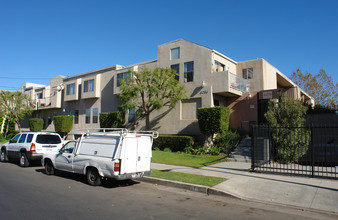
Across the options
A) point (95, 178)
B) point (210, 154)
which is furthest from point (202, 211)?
point (210, 154)

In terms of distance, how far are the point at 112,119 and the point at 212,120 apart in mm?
11291

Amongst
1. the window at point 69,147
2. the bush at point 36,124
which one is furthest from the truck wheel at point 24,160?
the bush at point 36,124

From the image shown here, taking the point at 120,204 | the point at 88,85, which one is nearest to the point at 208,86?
the point at 120,204

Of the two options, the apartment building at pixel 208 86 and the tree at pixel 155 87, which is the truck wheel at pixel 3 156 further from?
the apartment building at pixel 208 86

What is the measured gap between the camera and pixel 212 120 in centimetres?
1841

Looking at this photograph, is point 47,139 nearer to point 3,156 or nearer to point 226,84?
point 3,156

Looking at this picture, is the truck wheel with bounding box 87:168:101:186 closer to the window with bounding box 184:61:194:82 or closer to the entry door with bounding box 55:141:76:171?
the entry door with bounding box 55:141:76:171

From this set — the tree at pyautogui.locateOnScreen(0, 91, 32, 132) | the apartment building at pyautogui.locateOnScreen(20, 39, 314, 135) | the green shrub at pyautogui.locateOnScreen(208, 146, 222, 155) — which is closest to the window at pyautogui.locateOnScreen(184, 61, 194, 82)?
the apartment building at pyautogui.locateOnScreen(20, 39, 314, 135)

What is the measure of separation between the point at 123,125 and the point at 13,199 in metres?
18.8

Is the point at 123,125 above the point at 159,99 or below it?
below

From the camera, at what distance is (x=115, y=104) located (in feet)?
88.9

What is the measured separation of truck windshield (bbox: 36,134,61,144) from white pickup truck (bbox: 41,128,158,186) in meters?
3.75

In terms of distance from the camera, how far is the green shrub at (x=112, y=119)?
25078 millimetres

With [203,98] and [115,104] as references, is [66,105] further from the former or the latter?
[203,98]
